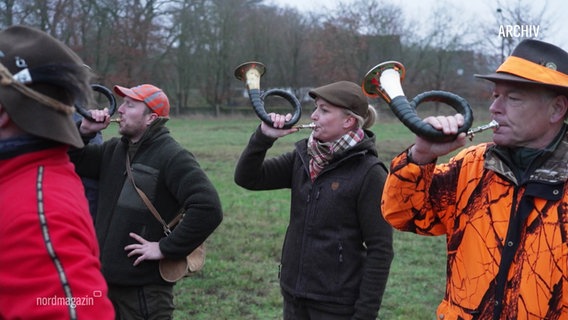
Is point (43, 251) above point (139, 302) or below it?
above

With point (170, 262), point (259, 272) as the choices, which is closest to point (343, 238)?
point (170, 262)

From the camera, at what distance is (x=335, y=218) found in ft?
11.6

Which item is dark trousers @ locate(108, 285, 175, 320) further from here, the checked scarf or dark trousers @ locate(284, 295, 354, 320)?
the checked scarf

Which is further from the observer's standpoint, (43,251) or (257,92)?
(257,92)

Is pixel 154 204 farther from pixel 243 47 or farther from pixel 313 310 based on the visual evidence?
pixel 243 47

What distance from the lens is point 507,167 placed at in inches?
97.4

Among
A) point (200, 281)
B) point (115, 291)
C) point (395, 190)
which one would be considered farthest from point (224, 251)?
point (395, 190)

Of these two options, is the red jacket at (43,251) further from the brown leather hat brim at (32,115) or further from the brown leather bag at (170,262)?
the brown leather bag at (170,262)

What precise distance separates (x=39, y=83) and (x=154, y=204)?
2018 millimetres

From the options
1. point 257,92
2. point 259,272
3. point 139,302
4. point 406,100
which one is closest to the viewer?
point 406,100

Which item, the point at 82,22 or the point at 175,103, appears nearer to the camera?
the point at 82,22

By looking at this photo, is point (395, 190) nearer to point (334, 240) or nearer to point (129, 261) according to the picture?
point (334, 240)

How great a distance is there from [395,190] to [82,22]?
41.3 m

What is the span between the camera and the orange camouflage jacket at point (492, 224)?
2.27m
